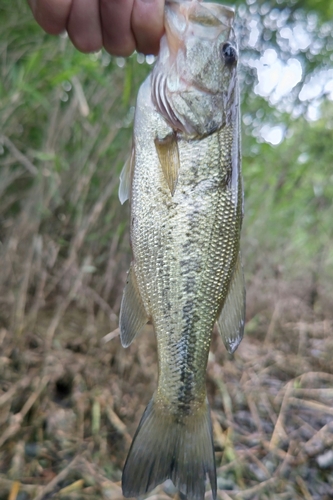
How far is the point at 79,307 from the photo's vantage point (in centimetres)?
283

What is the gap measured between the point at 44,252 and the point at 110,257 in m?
0.45

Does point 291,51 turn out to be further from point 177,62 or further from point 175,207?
point 175,207

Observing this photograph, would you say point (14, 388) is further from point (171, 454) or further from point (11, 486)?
point (171, 454)

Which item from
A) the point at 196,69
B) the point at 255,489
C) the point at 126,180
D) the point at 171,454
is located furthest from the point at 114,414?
the point at 196,69

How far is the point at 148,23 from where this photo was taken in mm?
1212

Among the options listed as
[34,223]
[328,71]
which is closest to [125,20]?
[34,223]

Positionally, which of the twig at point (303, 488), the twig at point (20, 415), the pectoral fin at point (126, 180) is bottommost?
the twig at point (303, 488)

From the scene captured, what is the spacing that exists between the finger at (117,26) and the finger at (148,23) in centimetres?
3

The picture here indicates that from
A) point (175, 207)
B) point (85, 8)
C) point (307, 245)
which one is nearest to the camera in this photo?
point (175, 207)

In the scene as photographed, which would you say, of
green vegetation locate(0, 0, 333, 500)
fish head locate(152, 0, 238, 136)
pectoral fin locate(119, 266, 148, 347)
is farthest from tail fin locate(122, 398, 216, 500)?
green vegetation locate(0, 0, 333, 500)

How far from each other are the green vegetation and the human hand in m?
0.58

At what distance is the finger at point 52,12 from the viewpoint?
125 centimetres

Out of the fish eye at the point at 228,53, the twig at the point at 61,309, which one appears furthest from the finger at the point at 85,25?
the twig at the point at 61,309

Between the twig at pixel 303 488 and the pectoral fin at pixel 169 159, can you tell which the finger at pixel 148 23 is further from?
the twig at pixel 303 488
